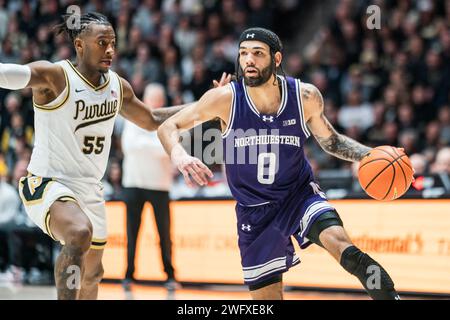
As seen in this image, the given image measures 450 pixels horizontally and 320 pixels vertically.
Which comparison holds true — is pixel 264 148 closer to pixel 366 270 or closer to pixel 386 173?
pixel 386 173

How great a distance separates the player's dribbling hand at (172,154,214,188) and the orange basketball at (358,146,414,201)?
49.2 inches

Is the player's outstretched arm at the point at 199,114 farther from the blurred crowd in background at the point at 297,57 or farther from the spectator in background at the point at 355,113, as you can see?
the spectator in background at the point at 355,113

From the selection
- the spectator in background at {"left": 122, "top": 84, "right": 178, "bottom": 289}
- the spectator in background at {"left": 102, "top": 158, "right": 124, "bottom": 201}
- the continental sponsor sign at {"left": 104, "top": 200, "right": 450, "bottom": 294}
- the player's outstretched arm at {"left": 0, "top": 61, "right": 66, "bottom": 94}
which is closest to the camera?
the player's outstretched arm at {"left": 0, "top": 61, "right": 66, "bottom": 94}

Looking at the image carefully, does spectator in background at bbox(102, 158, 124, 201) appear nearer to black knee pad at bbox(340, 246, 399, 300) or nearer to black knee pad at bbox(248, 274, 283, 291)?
black knee pad at bbox(248, 274, 283, 291)

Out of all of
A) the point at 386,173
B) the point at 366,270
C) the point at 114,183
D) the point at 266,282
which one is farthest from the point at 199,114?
the point at 114,183

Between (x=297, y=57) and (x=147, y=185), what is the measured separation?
5579 mm

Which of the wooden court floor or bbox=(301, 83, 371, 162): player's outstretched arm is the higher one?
bbox=(301, 83, 371, 162): player's outstretched arm

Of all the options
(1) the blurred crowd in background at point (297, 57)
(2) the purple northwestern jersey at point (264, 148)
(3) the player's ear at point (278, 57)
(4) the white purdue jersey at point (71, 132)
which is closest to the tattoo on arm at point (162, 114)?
(4) the white purdue jersey at point (71, 132)

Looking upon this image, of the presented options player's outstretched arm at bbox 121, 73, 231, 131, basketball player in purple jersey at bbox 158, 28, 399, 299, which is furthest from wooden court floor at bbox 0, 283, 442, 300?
basketball player in purple jersey at bbox 158, 28, 399, 299

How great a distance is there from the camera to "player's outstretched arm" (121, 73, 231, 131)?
5.74 m

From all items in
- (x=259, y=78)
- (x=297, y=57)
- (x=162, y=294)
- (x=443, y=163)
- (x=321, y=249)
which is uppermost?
(x=297, y=57)

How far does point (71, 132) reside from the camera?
528 cm
